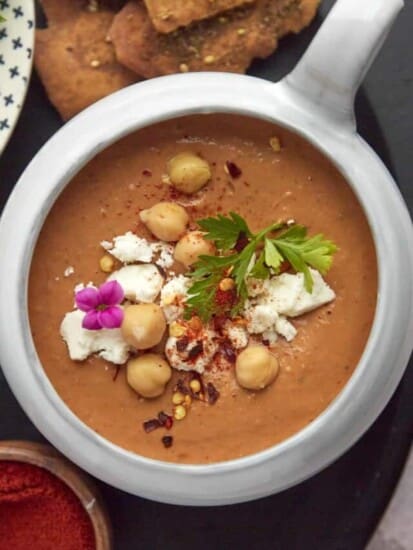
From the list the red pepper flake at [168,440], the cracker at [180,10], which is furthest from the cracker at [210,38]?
the red pepper flake at [168,440]

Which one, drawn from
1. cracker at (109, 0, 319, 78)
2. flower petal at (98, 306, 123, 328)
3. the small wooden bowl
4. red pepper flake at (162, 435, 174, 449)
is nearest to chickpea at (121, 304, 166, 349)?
flower petal at (98, 306, 123, 328)

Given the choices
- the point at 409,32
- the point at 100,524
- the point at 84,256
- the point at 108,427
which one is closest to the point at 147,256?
the point at 84,256

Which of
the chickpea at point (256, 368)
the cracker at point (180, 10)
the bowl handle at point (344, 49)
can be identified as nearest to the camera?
the bowl handle at point (344, 49)

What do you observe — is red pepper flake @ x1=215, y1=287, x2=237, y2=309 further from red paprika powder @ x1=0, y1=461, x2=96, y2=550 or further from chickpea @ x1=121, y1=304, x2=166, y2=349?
red paprika powder @ x1=0, y1=461, x2=96, y2=550

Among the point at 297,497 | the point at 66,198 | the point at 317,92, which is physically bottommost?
the point at 297,497

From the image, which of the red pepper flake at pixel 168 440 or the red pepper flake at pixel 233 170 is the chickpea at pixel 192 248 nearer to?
the red pepper flake at pixel 233 170

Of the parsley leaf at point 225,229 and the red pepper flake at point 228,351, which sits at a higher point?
the parsley leaf at point 225,229

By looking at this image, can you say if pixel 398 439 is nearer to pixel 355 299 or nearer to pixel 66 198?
pixel 355 299
